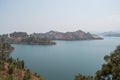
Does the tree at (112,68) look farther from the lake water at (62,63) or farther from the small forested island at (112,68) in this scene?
the lake water at (62,63)

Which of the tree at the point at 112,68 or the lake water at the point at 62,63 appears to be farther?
the lake water at the point at 62,63

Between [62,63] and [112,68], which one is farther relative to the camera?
[62,63]

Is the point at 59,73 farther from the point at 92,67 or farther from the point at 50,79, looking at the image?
the point at 92,67

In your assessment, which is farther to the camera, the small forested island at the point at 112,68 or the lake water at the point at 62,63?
the lake water at the point at 62,63

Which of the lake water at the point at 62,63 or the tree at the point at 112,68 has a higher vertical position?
the tree at the point at 112,68

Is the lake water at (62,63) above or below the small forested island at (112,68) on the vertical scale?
below

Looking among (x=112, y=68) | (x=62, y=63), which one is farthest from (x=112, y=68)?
(x=62, y=63)

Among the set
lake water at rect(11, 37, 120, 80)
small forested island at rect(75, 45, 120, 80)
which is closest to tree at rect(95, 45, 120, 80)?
small forested island at rect(75, 45, 120, 80)

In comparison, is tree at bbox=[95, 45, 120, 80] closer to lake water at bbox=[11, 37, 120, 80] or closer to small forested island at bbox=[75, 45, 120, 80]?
small forested island at bbox=[75, 45, 120, 80]

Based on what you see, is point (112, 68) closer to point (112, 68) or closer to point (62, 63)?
point (112, 68)

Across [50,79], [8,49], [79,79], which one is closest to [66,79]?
[50,79]

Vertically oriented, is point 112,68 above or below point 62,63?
above

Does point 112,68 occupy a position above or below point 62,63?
above

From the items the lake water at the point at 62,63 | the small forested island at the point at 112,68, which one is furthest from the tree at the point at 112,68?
the lake water at the point at 62,63
